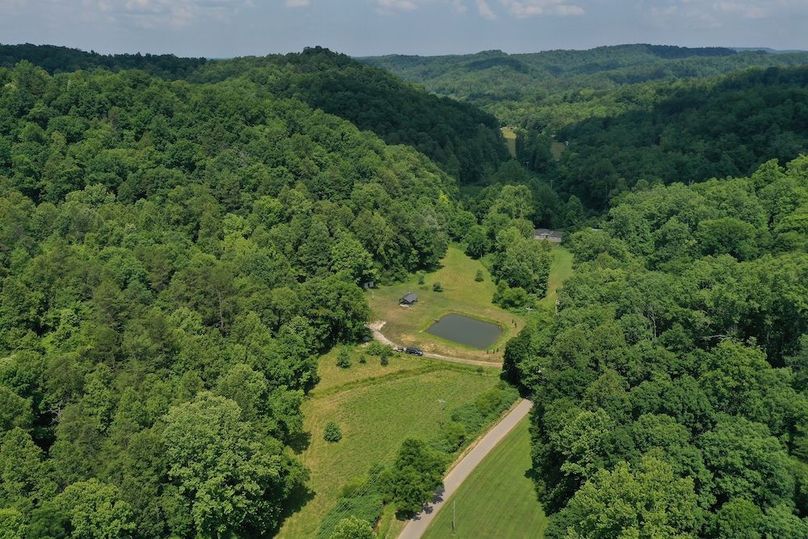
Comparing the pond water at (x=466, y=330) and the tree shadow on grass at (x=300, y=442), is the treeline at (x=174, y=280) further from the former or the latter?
the pond water at (x=466, y=330)

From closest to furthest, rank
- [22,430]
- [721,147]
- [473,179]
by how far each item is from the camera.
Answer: [22,430] < [721,147] < [473,179]

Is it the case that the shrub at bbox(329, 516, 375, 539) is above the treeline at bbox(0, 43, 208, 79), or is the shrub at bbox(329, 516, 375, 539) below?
below

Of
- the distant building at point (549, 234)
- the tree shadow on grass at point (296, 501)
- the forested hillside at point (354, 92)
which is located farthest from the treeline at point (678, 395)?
the forested hillside at point (354, 92)

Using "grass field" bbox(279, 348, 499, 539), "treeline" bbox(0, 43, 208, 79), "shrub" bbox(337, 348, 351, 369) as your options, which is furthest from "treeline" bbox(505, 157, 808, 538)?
"treeline" bbox(0, 43, 208, 79)

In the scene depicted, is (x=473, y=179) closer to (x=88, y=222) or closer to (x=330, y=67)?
(x=330, y=67)

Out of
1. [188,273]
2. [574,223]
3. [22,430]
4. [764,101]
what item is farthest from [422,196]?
[764,101]

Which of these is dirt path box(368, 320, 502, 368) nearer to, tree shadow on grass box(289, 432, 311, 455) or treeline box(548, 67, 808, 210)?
tree shadow on grass box(289, 432, 311, 455)

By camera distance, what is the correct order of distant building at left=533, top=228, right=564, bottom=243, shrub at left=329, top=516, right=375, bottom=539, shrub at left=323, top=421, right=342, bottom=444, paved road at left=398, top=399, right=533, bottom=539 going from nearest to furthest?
shrub at left=329, top=516, right=375, bottom=539 → paved road at left=398, top=399, right=533, bottom=539 → shrub at left=323, top=421, right=342, bottom=444 → distant building at left=533, top=228, right=564, bottom=243
